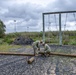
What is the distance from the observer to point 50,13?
15.6 m

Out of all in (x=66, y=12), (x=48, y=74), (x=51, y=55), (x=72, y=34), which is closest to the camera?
(x=48, y=74)

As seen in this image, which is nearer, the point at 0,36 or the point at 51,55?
the point at 51,55

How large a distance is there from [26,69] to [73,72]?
183 cm

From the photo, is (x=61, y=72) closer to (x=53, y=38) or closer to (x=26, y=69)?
(x=26, y=69)

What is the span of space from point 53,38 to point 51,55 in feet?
31.2

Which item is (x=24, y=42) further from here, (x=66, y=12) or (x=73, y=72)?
(x=73, y=72)

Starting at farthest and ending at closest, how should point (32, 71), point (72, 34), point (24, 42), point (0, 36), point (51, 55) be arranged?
point (0, 36) → point (72, 34) → point (24, 42) → point (51, 55) → point (32, 71)

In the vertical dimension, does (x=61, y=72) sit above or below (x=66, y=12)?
below

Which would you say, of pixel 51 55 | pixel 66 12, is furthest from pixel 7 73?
pixel 66 12

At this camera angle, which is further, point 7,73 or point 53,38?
point 53,38

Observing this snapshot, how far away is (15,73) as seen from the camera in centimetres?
602

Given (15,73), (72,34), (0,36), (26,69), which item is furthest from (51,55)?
(0,36)

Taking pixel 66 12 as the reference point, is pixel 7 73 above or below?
below

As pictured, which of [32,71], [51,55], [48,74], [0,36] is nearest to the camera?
[48,74]
